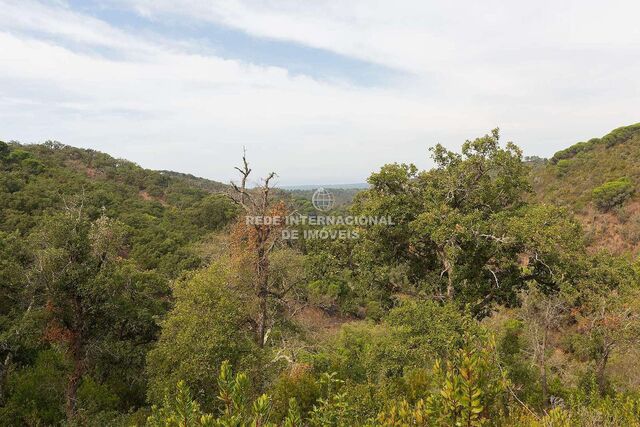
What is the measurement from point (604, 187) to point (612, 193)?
1.24 metres

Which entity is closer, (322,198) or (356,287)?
(356,287)

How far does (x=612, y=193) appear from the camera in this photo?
107 ft

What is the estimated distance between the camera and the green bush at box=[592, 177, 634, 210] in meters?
32.4

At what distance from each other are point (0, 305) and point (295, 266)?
484 inches

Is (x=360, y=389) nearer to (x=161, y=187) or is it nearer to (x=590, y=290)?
(x=590, y=290)

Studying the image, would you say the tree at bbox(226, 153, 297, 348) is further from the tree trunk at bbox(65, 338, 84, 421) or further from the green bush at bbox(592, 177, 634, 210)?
the green bush at bbox(592, 177, 634, 210)

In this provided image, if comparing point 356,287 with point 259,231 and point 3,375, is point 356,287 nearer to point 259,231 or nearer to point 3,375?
point 259,231

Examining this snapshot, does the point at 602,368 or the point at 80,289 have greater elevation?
the point at 80,289

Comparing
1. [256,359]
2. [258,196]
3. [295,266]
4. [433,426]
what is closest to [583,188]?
[295,266]

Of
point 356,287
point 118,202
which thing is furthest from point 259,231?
point 118,202

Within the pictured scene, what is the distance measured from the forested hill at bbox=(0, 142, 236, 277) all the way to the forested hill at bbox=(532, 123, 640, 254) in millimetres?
29014

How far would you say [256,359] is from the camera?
10602mm

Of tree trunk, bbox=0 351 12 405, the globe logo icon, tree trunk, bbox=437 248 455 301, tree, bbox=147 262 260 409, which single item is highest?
the globe logo icon

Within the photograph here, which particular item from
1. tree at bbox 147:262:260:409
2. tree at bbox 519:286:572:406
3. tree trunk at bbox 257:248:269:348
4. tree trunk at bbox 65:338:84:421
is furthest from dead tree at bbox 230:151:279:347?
tree at bbox 519:286:572:406
